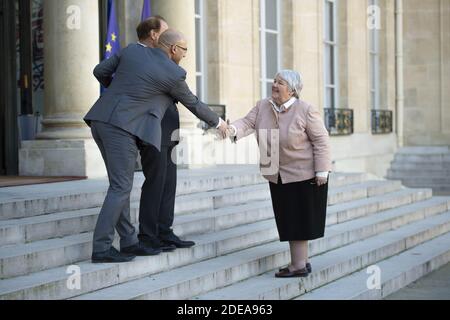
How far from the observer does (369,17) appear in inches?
715

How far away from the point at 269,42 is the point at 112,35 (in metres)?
4.77

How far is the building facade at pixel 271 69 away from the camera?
31.6ft

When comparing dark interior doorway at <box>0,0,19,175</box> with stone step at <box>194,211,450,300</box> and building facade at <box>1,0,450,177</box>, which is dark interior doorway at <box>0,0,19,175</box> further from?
stone step at <box>194,211,450,300</box>

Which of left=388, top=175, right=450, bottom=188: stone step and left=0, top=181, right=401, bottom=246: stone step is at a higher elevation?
left=0, top=181, right=401, bottom=246: stone step

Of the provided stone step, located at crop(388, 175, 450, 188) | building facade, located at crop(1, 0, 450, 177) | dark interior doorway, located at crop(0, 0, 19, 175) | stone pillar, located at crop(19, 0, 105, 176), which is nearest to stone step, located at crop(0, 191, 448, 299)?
stone pillar, located at crop(19, 0, 105, 176)

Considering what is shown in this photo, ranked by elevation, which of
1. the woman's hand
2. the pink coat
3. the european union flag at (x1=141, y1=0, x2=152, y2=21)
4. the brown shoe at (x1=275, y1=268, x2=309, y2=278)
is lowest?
the brown shoe at (x1=275, y1=268, x2=309, y2=278)

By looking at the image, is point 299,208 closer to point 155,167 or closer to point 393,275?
point 155,167

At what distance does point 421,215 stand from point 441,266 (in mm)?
2150

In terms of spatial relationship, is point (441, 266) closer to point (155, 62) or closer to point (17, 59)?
point (155, 62)

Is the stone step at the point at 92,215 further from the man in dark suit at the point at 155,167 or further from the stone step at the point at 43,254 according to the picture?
the man in dark suit at the point at 155,167

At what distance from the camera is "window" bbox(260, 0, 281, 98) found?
47.8ft

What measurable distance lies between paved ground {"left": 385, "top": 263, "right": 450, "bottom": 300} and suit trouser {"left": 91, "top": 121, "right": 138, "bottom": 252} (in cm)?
236

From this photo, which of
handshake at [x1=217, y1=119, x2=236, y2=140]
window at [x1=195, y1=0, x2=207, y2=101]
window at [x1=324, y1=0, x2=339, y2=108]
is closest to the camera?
handshake at [x1=217, y1=119, x2=236, y2=140]

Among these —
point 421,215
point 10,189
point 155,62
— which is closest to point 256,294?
point 155,62
